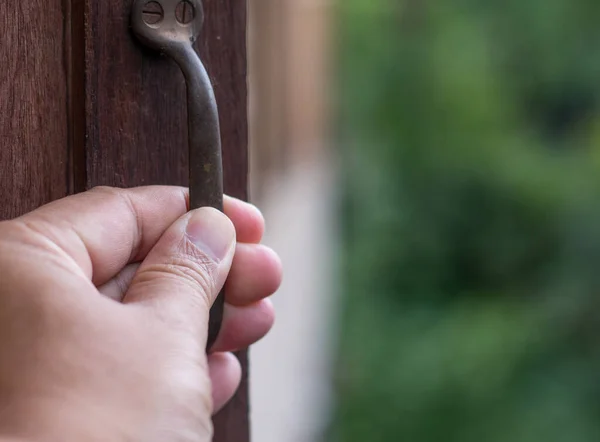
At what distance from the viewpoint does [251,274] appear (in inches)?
24.6

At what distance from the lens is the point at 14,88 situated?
21.5 inches

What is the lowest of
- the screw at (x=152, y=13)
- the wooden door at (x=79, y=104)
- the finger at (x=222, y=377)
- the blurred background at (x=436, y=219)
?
the blurred background at (x=436, y=219)

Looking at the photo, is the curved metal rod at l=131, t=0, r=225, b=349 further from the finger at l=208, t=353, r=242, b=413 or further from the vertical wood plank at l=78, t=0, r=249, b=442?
the finger at l=208, t=353, r=242, b=413

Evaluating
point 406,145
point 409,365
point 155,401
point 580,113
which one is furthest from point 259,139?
point 580,113

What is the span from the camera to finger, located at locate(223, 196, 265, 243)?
24.0 inches

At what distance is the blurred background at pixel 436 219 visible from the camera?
10.2 ft

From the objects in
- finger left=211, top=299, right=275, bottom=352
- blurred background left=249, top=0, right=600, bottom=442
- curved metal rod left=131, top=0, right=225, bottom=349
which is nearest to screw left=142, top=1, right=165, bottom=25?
curved metal rod left=131, top=0, right=225, bottom=349

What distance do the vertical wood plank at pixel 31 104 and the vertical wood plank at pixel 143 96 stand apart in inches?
0.9

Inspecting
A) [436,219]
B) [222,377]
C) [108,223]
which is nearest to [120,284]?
[108,223]

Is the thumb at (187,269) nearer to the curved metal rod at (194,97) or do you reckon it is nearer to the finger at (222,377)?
the curved metal rod at (194,97)

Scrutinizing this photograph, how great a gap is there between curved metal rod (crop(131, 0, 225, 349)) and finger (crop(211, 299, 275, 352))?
0.13 metres

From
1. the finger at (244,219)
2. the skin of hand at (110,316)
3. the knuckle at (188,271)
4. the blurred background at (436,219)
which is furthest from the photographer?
the blurred background at (436,219)

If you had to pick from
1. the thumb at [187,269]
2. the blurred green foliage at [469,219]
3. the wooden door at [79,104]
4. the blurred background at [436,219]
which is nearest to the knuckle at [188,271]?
the thumb at [187,269]

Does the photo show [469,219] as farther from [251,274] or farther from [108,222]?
[108,222]
